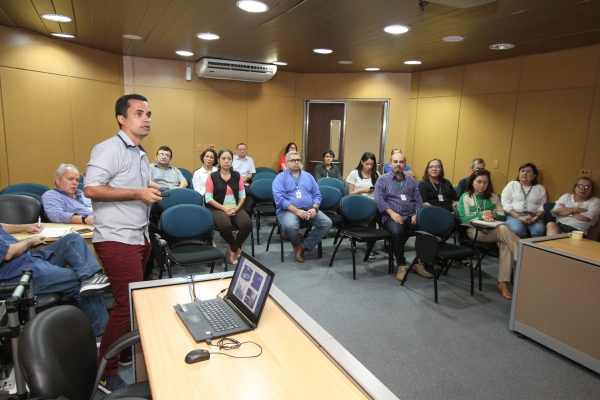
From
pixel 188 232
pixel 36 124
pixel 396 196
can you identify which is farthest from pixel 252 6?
pixel 36 124

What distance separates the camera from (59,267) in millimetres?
2756

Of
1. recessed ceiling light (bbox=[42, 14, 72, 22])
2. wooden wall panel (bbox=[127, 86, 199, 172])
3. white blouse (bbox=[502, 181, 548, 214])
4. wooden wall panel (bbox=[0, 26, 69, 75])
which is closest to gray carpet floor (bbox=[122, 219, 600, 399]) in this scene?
white blouse (bbox=[502, 181, 548, 214])

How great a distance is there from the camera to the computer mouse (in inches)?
55.6

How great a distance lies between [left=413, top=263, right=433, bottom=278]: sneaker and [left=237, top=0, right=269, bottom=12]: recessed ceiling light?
11.1ft

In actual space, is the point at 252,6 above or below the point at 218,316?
above

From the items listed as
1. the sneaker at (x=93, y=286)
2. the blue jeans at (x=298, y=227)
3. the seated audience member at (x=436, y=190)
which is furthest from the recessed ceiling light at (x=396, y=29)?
the sneaker at (x=93, y=286)

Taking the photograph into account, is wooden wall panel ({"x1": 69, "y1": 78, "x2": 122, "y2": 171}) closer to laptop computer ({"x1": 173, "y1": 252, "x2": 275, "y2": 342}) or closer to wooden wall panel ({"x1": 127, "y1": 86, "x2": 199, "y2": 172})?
wooden wall panel ({"x1": 127, "y1": 86, "x2": 199, "y2": 172})

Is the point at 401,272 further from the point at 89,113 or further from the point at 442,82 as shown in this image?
the point at 89,113

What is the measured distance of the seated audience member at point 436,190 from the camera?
5668 millimetres

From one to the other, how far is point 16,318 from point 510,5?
169 inches

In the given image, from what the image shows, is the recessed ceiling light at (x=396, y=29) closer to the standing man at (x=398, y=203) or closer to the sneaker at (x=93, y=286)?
the standing man at (x=398, y=203)

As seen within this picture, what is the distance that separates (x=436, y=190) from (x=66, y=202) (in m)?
4.64

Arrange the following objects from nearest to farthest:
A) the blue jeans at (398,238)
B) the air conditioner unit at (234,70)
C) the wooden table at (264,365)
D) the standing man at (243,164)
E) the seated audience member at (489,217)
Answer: the wooden table at (264,365)
the seated audience member at (489,217)
the blue jeans at (398,238)
the air conditioner unit at (234,70)
the standing man at (243,164)

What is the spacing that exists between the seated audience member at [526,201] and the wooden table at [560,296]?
1740 millimetres
